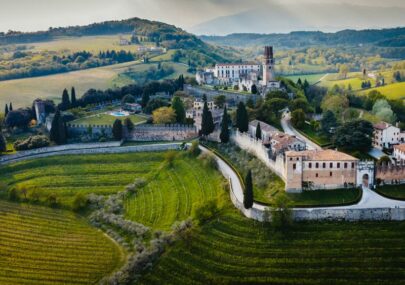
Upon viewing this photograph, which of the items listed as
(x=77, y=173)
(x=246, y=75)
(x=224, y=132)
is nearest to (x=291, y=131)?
(x=224, y=132)

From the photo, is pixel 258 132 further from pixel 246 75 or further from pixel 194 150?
pixel 246 75

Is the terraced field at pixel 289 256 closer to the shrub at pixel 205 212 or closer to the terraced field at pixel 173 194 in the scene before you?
the shrub at pixel 205 212

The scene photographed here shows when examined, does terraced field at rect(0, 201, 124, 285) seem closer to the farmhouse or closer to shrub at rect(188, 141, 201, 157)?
the farmhouse

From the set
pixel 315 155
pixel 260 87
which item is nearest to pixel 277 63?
pixel 260 87

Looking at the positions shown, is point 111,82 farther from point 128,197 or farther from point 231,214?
point 231,214

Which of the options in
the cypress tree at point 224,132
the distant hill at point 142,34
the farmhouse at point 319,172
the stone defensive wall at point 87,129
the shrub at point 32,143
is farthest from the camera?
the distant hill at point 142,34

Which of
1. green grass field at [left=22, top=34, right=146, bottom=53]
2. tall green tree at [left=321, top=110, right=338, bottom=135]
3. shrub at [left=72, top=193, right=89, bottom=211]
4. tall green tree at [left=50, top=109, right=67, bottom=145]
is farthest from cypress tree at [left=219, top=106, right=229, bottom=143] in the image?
green grass field at [left=22, top=34, right=146, bottom=53]

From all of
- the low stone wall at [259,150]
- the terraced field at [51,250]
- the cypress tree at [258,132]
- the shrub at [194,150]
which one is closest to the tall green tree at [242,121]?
the low stone wall at [259,150]
